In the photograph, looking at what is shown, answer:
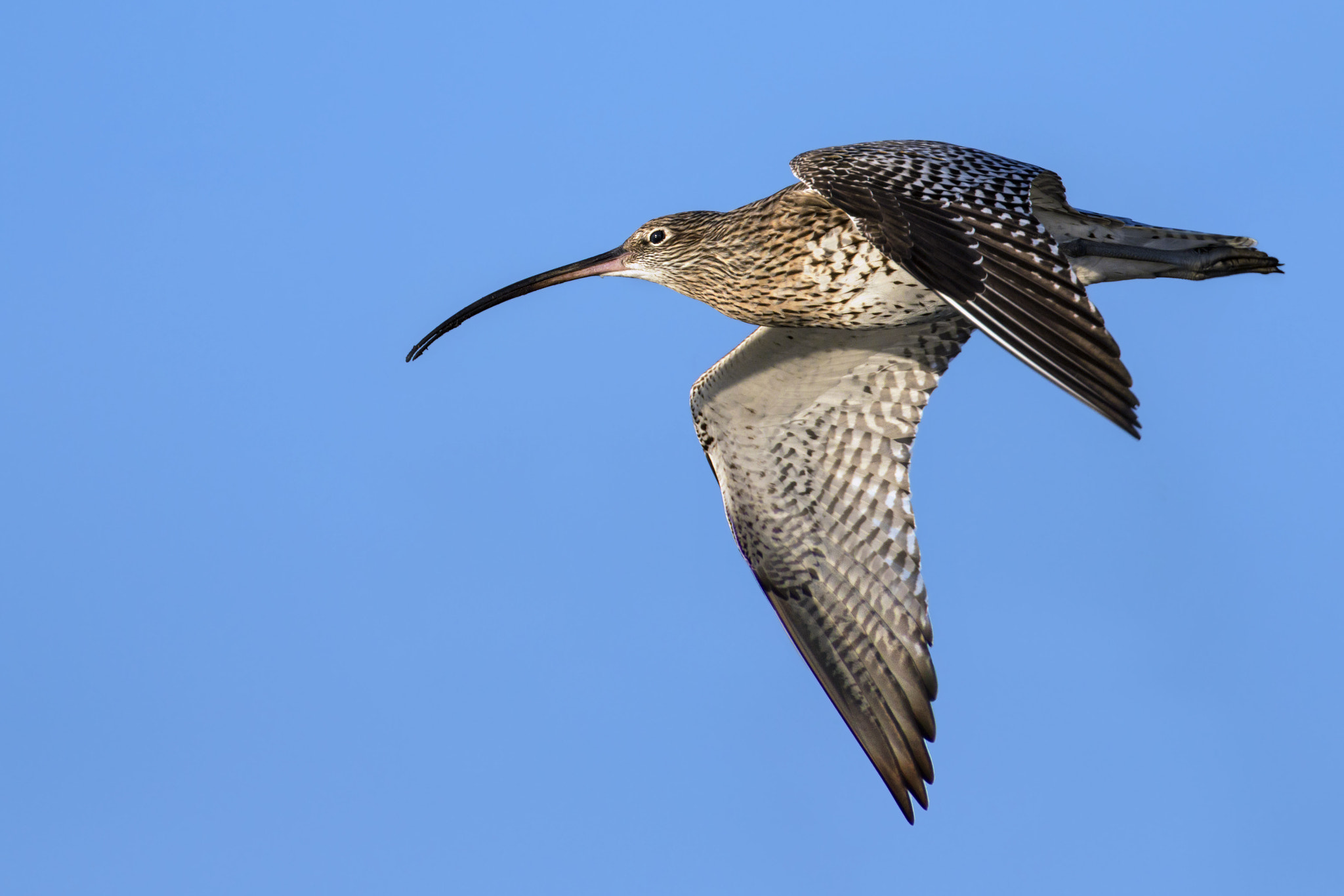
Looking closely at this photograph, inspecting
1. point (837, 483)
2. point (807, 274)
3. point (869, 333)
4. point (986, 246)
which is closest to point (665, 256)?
point (807, 274)

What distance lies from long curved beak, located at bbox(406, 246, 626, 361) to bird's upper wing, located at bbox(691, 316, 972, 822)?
1.32 m

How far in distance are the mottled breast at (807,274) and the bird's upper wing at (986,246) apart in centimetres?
47

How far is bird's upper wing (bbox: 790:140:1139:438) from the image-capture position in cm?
795

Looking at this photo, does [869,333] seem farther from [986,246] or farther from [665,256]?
[986,246]

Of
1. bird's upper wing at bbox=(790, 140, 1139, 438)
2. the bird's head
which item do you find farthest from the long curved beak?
bird's upper wing at bbox=(790, 140, 1139, 438)

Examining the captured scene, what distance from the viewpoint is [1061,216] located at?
10859mm

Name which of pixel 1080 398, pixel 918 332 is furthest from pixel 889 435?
pixel 1080 398

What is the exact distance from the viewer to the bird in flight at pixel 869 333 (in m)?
8.70

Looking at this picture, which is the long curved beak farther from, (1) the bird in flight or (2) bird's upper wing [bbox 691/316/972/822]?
(2) bird's upper wing [bbox 691/316/972/822]

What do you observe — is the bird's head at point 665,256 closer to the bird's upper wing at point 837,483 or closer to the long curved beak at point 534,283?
the long curved beak at point 534,283

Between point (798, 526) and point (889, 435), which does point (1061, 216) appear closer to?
point (889, 435)

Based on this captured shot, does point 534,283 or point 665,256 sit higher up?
point 534,283

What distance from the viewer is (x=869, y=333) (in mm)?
12344

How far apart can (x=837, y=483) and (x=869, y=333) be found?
134 cm
